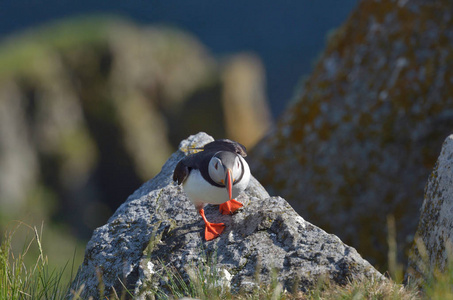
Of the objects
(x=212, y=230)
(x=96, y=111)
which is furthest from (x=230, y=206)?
(x=96, y=111)

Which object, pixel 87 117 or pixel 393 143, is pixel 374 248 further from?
pixel 87 117

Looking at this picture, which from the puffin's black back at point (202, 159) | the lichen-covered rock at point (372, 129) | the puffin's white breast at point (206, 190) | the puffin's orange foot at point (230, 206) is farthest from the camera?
the lichen-covered rock at point (372, 129)

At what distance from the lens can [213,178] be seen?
4.37m

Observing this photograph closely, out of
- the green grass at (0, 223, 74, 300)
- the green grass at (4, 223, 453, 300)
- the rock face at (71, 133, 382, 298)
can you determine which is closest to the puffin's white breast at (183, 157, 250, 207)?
the rock face at (71, 133, 382, 298)

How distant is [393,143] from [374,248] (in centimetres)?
153

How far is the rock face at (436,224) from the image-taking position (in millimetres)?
3850

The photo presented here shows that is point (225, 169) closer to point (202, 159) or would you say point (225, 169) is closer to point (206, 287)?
point (202, 159)

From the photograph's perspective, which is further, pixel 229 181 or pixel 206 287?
pixel 229 181

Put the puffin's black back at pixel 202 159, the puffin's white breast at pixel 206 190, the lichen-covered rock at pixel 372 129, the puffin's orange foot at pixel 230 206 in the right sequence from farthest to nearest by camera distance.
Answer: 1. the lichen-covered rock at pixel 372 129
2. the puffin's orange foot at pixel 230 206
3. the puffin's black back at pixel 202 159
4. the puffin's white breast at pixel 206 190

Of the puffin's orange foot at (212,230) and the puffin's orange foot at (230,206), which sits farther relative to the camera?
the puffin's orange foot at (230,206)

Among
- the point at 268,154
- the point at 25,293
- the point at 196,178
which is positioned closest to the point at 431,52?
the point at 268,154

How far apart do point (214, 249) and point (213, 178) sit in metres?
0.61

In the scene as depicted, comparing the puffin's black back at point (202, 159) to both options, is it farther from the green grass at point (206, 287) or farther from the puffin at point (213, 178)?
the green grass at point (206, 287)

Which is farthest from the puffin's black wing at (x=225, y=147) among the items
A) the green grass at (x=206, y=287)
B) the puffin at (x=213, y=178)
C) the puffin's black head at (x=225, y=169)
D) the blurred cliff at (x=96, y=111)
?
the blurred cliff at (x=96, y=111)
